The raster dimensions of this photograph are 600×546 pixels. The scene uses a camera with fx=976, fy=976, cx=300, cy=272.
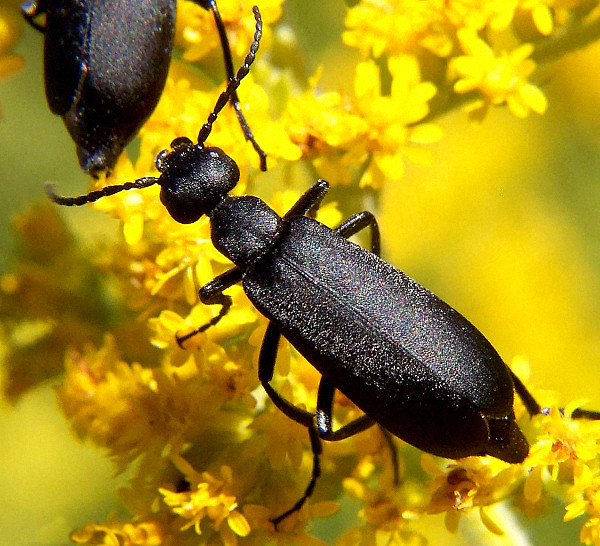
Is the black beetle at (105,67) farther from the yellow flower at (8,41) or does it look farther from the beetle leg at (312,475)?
the beetle leg at (312,475)

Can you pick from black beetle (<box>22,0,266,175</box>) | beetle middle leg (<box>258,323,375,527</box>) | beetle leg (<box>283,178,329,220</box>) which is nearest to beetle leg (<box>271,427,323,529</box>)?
beetle middle leg (<box>258,323,375,527</box>)

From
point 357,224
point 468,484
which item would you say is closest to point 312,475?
point 468,484

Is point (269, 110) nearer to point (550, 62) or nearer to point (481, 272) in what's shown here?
point (550, 62)

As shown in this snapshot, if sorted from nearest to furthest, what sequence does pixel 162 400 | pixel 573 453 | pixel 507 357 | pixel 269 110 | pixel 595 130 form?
pixel 573 453 < pixel 162 400 < pixel 269 110 < pixel 507 357 < pixel 595 130

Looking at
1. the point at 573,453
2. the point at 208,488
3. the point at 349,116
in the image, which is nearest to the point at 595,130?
the point at 349,116

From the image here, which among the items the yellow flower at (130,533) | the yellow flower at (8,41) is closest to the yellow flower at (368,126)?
the yellow flower at (8,41)
